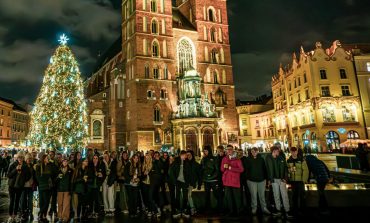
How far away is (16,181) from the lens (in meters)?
9.41

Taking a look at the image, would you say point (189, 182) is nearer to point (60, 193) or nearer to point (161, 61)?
point (60, 193)

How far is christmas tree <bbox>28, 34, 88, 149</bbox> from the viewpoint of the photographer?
24500 mm

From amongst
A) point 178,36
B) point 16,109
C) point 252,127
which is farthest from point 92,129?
point 252,127

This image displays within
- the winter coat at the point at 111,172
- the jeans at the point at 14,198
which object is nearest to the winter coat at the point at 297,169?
the winter coat at the point at 111,172

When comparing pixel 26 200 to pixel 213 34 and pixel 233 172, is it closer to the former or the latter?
pixel 233 172

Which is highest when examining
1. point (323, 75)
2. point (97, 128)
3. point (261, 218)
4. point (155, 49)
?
point (155, 49)

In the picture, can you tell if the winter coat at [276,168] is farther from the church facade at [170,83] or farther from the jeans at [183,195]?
the church facade at [170,83]

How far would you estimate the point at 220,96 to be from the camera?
4650cm

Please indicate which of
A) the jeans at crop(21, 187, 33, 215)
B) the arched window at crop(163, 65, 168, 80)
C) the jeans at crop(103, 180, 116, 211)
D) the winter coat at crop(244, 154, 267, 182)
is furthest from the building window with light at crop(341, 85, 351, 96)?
the jeans at crop(21, 187, 33, 215)

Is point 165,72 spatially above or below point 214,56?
below

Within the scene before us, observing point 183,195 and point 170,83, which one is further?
point 170,83

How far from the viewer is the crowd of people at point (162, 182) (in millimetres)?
9219

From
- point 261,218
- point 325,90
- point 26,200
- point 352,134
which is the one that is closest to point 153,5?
point 325,90

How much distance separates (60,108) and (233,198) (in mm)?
20102
